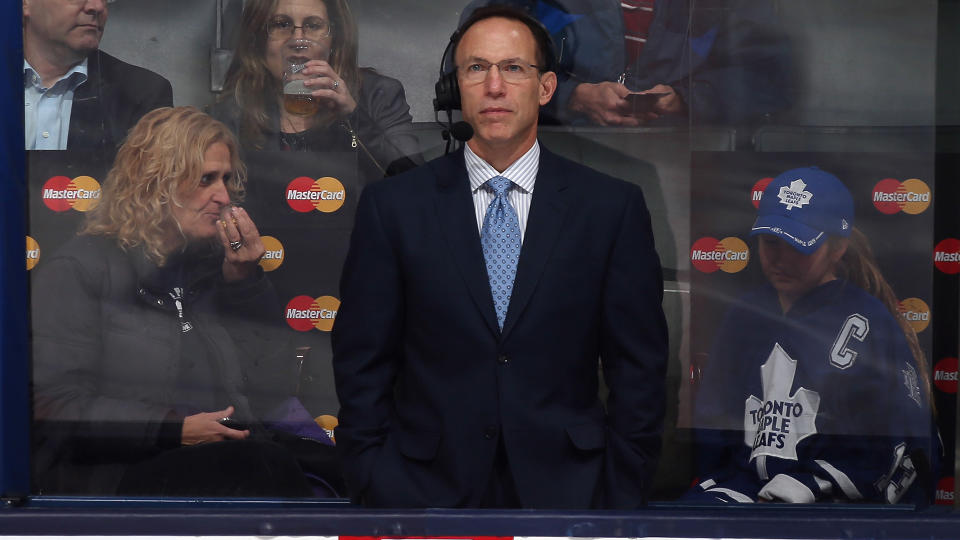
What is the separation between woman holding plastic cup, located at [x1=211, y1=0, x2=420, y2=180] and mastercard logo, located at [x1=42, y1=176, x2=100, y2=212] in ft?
1.44

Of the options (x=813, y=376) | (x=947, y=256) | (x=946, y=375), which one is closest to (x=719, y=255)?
(x=813, y=376)

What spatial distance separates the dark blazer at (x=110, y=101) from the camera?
3332 mm

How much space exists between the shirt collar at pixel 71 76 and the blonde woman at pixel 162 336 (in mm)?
215

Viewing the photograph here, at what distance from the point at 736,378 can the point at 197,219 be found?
67.4 inches

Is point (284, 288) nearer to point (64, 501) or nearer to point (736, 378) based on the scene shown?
point (64, 501)

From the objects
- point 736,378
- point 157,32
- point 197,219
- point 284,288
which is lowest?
point 736,378

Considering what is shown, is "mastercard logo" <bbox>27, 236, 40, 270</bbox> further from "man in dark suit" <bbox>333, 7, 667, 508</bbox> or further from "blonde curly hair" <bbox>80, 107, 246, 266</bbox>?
"man in dark suit" <bbox>333, 7, 667, 508</bbox>

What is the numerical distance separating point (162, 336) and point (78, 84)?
0.79m

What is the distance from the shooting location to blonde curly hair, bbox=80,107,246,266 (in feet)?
11.0

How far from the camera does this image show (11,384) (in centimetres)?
303

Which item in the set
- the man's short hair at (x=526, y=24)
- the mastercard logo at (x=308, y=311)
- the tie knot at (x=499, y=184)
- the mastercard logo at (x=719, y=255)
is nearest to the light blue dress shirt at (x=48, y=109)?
the mastercard logo at (x=308, y=311)

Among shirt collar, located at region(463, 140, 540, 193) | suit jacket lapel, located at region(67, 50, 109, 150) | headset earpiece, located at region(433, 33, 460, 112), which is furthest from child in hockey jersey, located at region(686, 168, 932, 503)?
suit jacket lapel, located at region(67, 50, 109, 150)

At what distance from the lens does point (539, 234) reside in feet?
8.75

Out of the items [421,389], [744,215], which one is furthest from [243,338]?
[744,215]
